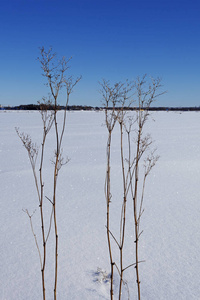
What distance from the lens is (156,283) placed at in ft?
6.93

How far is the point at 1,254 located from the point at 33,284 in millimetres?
579

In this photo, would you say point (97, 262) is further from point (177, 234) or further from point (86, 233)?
point (177, 234)

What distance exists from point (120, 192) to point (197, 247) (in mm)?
1864

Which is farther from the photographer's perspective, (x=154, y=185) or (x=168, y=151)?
(x=168, y=151)

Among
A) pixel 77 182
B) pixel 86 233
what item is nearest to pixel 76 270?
pixel 86 233

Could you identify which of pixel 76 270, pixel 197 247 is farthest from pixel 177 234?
pixel 76 270

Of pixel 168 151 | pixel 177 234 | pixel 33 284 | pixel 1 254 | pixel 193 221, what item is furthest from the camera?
pixel 168 151

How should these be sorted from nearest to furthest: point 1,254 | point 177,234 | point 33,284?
point 33,284, point 1,254, point 177,234

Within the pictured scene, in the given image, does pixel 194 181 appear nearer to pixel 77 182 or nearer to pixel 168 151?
pixel 77 182

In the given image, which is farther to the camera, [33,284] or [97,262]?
[97,262]

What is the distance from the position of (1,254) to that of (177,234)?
194 cm

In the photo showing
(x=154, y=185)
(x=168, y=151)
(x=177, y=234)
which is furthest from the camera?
(x=168, y=151)

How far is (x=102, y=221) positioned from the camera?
3.19 metres

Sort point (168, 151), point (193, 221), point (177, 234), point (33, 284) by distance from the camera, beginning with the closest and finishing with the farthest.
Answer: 1. point (33, 284)
2. point (177, 234)
3. point (193, 221)
4. point (168, 151)
